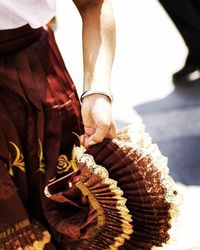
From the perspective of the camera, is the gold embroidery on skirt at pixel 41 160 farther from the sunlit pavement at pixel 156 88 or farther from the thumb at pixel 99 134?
the sunlit pavement at pixel 156 88

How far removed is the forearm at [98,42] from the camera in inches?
55.1

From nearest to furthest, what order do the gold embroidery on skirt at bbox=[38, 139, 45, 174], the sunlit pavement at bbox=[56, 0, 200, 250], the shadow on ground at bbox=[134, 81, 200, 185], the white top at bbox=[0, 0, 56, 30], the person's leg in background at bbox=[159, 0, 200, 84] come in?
the white top at bbox=[0, 0, 56, 30] < the gold embroidery on skirt at bbox=[38, 139, 45, 174] < the sunlit pavement at bbox=[56, 0, 200, 250] < the shadow on ground at bbox=[134, 81, 200, 185] < the person's leg in background at bbox=[159, 0, 200, 84]

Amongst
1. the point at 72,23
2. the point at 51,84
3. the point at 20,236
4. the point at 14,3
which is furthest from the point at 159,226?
the point at 72,23

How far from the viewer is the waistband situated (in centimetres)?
130

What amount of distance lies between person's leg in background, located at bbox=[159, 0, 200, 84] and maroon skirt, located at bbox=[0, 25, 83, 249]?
2583 millimetres

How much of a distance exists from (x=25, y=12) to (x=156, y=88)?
104 inches

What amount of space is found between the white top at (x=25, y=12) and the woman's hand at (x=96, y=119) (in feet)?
0.74

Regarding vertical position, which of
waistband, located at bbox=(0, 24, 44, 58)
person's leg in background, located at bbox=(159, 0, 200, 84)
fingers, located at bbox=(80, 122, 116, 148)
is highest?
waistband, located at bbox=(0, 24, 44, 58)

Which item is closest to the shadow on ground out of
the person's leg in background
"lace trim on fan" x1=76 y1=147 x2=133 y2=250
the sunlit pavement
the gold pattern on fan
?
the sunlit pavement

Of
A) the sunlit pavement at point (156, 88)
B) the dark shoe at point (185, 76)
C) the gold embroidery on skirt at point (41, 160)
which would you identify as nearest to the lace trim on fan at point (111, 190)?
the gold embroidery on skirt at point (41, 160)

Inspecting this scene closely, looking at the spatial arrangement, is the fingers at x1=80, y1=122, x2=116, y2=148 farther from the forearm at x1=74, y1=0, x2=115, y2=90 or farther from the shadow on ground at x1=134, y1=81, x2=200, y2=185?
the shadow on ground at x1=134, y1=81, x2=200, y2=185

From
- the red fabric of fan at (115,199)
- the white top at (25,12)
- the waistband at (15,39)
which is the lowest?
the red fabric of fan at (115,199)

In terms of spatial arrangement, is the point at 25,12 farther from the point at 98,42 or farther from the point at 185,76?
the point at 185,76

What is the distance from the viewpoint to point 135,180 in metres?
1.36
